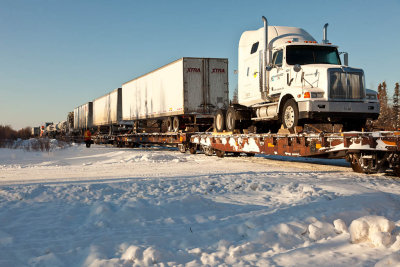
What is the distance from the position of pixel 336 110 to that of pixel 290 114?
1.27 meters

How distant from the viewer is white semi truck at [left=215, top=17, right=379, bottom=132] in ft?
32.6

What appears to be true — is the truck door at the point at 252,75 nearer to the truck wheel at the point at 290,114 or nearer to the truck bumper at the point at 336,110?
the truck wheel at the point at 290,114

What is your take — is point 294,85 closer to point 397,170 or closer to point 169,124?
point 397,170

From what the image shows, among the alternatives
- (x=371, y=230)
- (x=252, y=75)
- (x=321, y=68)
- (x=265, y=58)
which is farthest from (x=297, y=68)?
(x=371, y=230)

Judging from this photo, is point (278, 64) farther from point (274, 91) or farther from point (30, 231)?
point (30, 231)

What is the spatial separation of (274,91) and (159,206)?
7061 millimetres

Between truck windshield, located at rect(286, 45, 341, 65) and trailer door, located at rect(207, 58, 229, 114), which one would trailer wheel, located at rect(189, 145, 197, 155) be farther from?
truck windshield, located at rect(286, 45, 341, 65)

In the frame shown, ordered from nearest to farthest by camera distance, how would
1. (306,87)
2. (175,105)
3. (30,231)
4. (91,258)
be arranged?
(91,258), (30,231), (306,87), (175,105)

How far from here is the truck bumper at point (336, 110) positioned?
9.81 meters

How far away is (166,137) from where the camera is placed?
821 inches

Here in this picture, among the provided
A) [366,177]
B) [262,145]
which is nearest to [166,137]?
[262,145]

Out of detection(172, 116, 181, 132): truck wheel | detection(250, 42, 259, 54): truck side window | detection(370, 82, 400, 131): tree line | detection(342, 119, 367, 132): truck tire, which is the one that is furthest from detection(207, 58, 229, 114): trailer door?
detection(370, 82, 400, 131): tree line

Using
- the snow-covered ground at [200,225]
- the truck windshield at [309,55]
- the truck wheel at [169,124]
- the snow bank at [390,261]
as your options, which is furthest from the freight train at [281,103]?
the snow bank at [390,261]

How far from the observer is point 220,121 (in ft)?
49.3
